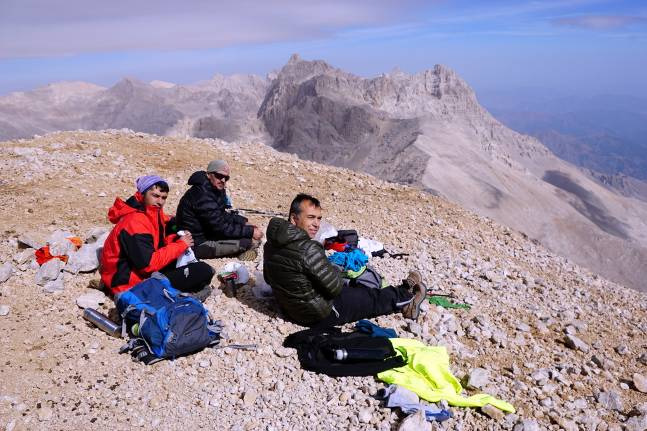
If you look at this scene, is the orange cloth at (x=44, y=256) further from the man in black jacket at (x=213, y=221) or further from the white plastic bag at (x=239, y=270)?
the white plastic bag at (x=239, y=270)

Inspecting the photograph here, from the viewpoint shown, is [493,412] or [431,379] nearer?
[493,412]

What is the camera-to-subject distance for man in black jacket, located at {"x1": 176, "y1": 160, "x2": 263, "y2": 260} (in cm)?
755

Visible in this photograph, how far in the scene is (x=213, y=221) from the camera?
768 centimetres

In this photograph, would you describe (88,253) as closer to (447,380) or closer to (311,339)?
(311,339)

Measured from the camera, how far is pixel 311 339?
18.6ft

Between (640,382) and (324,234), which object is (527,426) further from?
(324,234)

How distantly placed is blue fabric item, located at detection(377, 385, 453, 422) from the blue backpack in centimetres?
215

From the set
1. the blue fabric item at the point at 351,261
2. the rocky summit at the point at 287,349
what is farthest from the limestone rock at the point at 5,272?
the blue fabric item at the point at 351,261

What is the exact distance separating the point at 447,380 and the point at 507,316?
279 cm

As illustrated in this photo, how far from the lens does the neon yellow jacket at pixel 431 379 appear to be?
4910 millimetres

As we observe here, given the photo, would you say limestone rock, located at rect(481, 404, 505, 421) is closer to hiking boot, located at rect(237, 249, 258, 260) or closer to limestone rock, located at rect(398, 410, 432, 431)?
limestone rock, located at rect(398, 410, 432, 431)

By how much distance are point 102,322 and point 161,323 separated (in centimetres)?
117

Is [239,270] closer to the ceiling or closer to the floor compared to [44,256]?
closer to the floor

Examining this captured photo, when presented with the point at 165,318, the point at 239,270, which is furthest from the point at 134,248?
the point at 239,270
